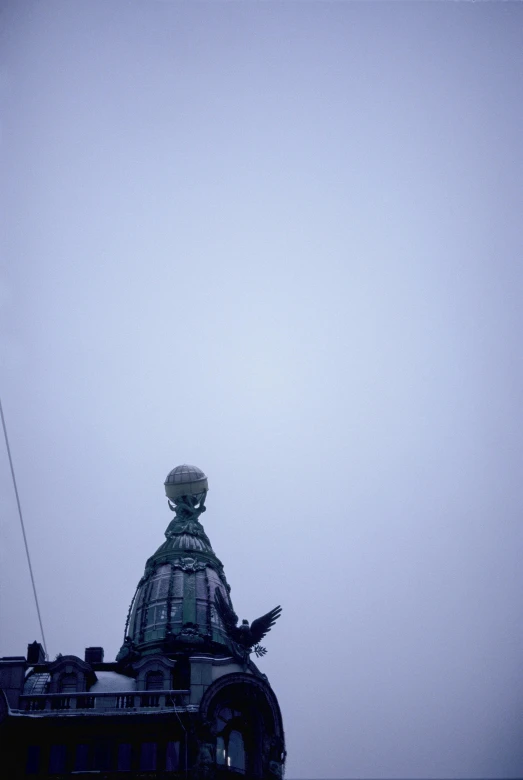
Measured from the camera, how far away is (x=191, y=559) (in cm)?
5325

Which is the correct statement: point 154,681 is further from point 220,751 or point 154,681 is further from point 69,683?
point 220,751

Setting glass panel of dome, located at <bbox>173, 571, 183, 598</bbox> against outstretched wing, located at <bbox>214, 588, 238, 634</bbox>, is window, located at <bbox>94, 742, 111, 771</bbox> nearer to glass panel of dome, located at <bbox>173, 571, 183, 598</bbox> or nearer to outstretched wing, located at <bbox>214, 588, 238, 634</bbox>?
outstretched wing, located at <bbox>214, 588, 238, 634</bbox>

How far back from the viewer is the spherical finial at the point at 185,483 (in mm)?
61438

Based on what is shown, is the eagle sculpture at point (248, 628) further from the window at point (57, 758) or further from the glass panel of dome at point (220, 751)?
the window at point (57, 758)

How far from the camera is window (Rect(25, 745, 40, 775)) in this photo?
36.2 meters

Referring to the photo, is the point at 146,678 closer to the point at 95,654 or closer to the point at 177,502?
the point at 95,654

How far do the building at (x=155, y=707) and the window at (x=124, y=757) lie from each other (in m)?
0.05

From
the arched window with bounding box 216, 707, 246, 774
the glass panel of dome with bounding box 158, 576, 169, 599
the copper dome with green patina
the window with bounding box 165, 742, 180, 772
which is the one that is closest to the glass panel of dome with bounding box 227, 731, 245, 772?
the arched window with bounding box 216, 707, 246, 774

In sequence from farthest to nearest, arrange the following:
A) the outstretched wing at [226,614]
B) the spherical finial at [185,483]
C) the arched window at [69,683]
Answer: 1. the spherical finial at [185,483]
2. the outstretched wing at [226,614]
3. the arched window at [69,683]

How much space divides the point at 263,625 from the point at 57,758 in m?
14.2

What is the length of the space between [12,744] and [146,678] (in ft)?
27.0

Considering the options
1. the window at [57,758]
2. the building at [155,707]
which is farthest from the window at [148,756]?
the window at [57,758]

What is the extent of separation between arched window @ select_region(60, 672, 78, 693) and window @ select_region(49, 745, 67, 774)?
4.32 m

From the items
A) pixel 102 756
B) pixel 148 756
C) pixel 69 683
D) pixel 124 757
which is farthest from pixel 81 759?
pixel 69 683
